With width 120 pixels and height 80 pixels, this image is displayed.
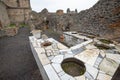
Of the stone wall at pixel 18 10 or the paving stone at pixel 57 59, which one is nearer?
the paving stone at pixel 57 59

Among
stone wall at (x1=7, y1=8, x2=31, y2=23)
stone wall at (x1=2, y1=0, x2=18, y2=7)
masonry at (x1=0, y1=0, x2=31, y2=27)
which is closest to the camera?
masonry at (x1=0, y1=0, x2=31, y2=27)

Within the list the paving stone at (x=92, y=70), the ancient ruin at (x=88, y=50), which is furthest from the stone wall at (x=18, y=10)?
the paving stone at (x=92, y=70)

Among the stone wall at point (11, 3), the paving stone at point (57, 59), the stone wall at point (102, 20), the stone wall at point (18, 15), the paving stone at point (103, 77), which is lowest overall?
the paving stone at point (103, 77)

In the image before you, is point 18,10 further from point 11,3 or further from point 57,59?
point 57,59

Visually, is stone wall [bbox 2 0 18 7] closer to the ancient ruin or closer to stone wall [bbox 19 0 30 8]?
stone wall [bbox 19 0 30 8]

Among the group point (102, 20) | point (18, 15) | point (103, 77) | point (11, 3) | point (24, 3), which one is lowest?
point (103, 77)

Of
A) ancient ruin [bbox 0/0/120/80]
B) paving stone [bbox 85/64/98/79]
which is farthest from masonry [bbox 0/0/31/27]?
paving stone [bbox 85/64/98/79]

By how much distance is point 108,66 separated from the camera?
8.69 ft

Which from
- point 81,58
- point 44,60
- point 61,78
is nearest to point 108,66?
point 81,58

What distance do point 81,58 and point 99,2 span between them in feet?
12.2

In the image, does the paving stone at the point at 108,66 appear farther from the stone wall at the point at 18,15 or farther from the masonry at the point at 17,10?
the stone wall at the point at 18,15

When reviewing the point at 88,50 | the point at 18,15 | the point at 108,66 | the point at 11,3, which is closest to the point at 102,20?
the point at 88,50

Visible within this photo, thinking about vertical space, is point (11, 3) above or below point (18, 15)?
above

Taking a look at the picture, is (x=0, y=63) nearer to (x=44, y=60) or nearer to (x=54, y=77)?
(x=44, y=60)
